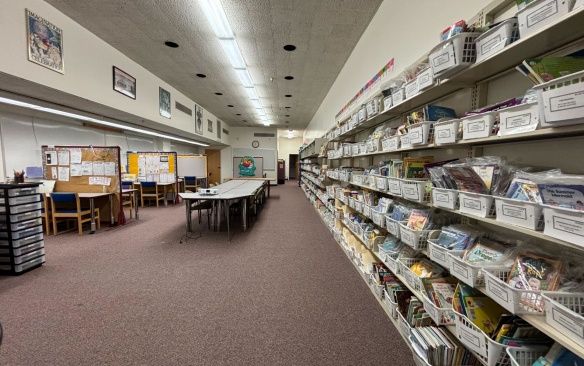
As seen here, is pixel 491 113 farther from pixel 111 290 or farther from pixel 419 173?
pixel 111 290

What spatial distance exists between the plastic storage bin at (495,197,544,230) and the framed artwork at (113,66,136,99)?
5622 millimetres

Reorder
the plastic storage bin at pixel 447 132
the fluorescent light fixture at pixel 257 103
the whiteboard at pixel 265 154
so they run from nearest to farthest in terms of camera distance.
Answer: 1. the plastic storage bin at pixel 447 132
2. the fluorescent light fixture at pixel 257 103
3. the whiteboard at pixel 265 154

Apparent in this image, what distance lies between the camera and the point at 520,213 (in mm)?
928

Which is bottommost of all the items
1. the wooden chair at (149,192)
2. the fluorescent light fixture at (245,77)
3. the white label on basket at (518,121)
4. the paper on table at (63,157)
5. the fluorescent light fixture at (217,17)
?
the wooden chair at (149,192)

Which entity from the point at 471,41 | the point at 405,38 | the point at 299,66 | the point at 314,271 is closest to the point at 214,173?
the point at 299,66

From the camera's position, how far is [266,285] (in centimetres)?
262

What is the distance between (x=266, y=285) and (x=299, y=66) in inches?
179

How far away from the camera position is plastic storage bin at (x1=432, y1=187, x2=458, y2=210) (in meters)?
1.29

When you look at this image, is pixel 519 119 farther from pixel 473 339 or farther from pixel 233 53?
pixel 233 53

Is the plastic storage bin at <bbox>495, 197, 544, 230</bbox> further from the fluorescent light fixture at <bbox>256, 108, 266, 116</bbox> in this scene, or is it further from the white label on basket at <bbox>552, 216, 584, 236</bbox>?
the fluorescent light fixture at <bbox>256, 108, 266, 116</bbox>

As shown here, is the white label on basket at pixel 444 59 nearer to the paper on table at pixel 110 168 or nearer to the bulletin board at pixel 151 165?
the paper on table at pixel 110 168

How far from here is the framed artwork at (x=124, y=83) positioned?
4.35m

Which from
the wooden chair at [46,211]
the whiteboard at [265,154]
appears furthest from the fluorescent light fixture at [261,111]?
the wooden chair at [46,211]

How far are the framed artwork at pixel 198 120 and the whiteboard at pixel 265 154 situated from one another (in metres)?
4.83
